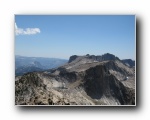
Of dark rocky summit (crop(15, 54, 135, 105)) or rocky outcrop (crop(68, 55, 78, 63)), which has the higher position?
rocky outcrop (crop(68, 55, 78, 63))

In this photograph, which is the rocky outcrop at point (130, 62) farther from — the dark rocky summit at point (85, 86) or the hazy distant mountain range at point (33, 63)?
the hazy distant mountain range at point (33, 63)

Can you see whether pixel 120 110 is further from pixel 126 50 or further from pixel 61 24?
pixel 61 24

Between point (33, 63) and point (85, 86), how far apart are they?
0.75 m

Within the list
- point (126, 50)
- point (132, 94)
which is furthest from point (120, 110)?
point (126, 50)

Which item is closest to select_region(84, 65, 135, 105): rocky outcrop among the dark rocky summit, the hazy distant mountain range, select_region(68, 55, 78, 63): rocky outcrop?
the dark rocky summit

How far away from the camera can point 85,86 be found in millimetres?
7188

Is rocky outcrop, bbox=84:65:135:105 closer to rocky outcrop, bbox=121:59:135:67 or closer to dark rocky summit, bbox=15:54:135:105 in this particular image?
dark rocky summit, bbox=15:54:135:105

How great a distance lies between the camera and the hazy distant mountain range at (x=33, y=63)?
7.11 m

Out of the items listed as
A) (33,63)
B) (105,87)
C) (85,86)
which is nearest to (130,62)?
(105,87)

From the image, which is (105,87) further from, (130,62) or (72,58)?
(72,58)

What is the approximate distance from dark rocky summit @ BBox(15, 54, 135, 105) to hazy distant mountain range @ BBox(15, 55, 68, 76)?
66 millimetres

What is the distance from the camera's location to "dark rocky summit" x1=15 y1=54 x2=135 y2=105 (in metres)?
7.13

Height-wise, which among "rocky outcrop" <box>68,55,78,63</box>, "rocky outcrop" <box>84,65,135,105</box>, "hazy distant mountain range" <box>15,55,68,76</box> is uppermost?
"rocky outcrop" <box>68,55,78,63</box>

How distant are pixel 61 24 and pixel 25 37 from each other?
0.51 meters
